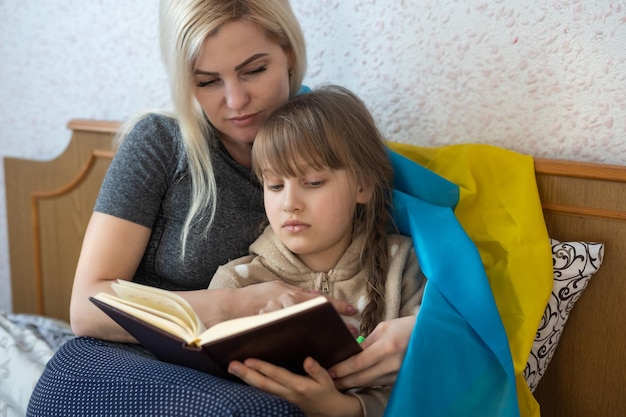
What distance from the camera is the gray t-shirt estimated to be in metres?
1.44

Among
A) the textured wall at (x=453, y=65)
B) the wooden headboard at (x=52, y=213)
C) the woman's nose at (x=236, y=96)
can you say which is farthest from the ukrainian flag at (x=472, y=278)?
the wooden headboard at (x=52, y=213)

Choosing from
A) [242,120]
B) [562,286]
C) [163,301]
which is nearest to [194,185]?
[242,120]

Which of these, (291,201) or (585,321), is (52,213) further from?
(585,321)

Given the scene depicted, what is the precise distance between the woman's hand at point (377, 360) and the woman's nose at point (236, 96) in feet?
1.63

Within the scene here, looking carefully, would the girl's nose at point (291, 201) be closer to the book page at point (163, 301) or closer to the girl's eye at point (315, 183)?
the girl's eye at point (315, 183)

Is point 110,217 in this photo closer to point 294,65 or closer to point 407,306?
point 294,65

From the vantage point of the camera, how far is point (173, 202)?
1.47 meters

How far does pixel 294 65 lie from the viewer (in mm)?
1501

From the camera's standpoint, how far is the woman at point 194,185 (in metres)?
1.28

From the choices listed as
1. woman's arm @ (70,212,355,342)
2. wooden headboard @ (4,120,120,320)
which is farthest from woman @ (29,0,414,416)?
wooden headboard @ (4,120,120,320)

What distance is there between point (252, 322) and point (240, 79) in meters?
0.59

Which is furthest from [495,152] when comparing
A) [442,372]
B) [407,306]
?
[442,372]

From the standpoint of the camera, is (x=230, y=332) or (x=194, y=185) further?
(x=194, y=185)

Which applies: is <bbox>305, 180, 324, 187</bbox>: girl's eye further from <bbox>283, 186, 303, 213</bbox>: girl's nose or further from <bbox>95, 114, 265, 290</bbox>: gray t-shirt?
<bbox>95, 114, 265, 290</bbox>: gray t-shirt
